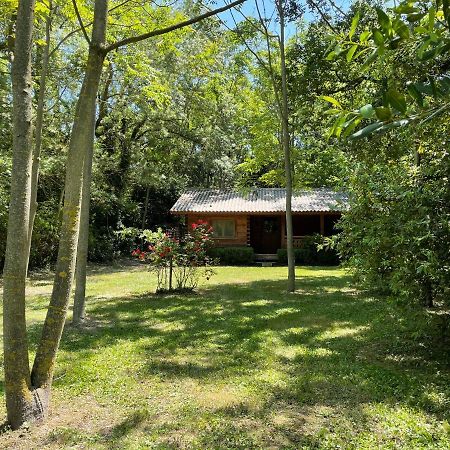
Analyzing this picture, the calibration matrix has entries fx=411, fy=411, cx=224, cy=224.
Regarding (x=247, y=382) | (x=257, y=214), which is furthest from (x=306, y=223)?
(x=247, y=382)

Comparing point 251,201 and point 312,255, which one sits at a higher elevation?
point 251,201

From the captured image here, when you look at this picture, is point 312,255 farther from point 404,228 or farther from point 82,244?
point 404,228

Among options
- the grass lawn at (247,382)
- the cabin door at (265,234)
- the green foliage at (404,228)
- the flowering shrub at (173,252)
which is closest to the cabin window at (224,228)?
the cabin door at (265,234)

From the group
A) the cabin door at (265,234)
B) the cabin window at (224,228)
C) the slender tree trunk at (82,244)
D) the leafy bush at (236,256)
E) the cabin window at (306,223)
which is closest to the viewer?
the slender tree trunk at (82,244)

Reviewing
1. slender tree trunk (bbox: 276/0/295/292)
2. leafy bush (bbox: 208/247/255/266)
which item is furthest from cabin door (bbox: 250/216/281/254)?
slender tree trunk (bbox: 276/0/295/292)

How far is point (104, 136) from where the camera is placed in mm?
20766

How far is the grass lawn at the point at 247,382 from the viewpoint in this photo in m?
3.27

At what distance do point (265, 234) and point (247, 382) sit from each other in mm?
19508

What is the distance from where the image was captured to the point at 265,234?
23.8m

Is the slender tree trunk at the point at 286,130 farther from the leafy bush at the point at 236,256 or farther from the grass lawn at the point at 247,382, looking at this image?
the leafy bush at the point at 236,256

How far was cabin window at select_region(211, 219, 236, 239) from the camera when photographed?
2195 centimetres

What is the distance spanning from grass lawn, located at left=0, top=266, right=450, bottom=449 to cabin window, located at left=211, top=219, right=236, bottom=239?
13321 mm

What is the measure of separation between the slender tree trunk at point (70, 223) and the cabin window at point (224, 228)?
60.1 feet

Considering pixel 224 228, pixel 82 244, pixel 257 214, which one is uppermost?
pixel 257 214
